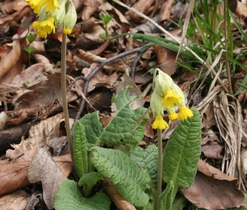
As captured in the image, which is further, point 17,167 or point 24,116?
point 24,116

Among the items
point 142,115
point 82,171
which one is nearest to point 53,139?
point 82,171

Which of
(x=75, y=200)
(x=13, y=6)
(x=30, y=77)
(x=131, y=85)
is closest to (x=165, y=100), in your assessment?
(x=75, y=200)

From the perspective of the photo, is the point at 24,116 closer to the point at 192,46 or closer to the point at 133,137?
the point at 133,137

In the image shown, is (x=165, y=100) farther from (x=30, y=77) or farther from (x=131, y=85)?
(x=30, y=77)

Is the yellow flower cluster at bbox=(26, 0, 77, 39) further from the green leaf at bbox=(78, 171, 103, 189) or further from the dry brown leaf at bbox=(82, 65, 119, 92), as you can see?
the dry brown leaf at bbox=(82, 65, 119, 92)

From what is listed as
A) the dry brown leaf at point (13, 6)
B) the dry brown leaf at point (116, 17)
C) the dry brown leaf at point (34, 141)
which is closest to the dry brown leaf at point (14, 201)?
the dry brown leaf at point (34, 141)

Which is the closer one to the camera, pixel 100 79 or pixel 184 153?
pixel 184 153

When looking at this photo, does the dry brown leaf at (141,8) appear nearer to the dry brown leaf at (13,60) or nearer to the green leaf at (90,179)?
the dry brown leaf at (13,60)
